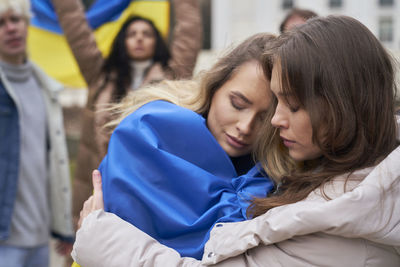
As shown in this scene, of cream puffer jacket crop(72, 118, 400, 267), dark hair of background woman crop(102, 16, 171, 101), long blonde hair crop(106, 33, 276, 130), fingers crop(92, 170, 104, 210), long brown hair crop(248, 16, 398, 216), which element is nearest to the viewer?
cream puffer jacket crop(72, 118, 400, 267)

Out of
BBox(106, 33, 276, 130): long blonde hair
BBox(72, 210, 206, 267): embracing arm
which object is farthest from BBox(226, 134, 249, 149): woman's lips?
BBox(72, 210, 206, 267): embracing arm

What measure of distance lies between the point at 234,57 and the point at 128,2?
1.96 m

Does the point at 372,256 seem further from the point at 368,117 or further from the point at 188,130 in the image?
the point at 188,130

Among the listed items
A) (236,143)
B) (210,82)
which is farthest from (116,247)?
(210,82)

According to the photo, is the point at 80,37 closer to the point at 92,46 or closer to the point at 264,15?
the point at 92,46

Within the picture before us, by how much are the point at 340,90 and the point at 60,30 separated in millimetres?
3024

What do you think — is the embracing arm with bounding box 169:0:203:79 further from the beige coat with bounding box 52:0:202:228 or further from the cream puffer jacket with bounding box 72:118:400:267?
the cream puffer jacket with bounding box 72:118:400:267

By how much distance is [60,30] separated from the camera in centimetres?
404

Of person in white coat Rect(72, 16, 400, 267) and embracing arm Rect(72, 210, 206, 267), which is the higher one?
person in white coat Rect(72, 16, 400, 267)

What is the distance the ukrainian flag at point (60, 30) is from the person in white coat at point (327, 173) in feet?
7.57

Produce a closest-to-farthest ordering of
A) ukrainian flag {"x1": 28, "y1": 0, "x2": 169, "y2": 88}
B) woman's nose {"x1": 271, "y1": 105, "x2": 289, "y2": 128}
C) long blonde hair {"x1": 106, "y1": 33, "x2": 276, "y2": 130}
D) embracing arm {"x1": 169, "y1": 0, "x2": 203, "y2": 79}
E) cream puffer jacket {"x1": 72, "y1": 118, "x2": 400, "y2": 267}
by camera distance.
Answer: cream puffer jacket {"x1": 72, "y1": 118, "x2": 400, "y2": 267} < woman's nose {"x1": 271, "y1": 105, "x2": 289, "y2": 128} < long blonde hair {"x1": 106, "y1": 33, "x2": 276, "y2": 130} < embracing arm {"x1": 169, "y1": 0, "x2": 203, "y2": 79} < ukrainian flag {"x1": 28, "y1": 0, "x2": 169, "y2": 88}

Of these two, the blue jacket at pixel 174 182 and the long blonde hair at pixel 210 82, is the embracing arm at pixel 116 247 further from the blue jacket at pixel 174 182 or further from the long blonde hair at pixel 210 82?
the long blonde hair at pixel 210 82

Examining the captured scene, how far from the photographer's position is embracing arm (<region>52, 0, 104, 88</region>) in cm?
357

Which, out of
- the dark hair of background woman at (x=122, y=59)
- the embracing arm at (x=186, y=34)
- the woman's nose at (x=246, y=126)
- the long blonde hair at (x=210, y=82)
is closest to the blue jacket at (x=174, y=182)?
the woman's nose at (x=246, y=126)
